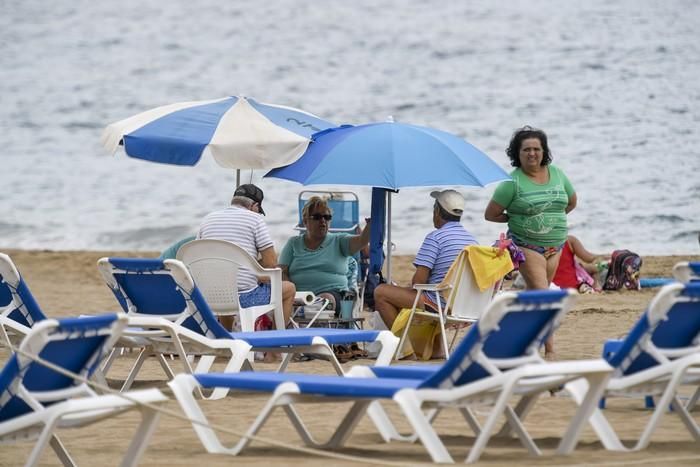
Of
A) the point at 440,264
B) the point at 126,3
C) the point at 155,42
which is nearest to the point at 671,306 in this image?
the point at 440,264

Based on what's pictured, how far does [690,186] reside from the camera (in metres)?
23.4

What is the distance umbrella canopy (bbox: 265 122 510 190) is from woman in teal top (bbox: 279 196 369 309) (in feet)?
1.11

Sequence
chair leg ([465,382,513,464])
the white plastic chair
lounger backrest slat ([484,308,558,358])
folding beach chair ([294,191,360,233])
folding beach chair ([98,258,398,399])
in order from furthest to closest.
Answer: folding beach chair ([294,191,360,233]), the white plastic chair, folding beach chair ([98,258,398,399]), lounger backrest slat ([484,308,558,358]), chair leg ([465,382,513,464])

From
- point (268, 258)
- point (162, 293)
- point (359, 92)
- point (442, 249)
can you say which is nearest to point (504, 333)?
point (162, 293)

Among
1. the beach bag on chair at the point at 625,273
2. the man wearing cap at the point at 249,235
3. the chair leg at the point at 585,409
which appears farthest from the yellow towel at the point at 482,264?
the beach bag on chair at the point at 625,273

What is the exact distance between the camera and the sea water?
22547 mm

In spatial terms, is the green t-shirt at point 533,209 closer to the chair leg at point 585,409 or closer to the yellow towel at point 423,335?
the yellow towel at point 423,335

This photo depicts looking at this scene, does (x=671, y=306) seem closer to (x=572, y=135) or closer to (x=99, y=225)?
(x=99, y=225)

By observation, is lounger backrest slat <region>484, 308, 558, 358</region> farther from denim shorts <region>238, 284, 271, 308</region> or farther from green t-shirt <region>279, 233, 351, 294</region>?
green t-shirt <region>279, 233, 351, 294</region>

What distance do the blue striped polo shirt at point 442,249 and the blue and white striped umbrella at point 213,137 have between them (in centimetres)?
106

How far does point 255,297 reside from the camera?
7.83m

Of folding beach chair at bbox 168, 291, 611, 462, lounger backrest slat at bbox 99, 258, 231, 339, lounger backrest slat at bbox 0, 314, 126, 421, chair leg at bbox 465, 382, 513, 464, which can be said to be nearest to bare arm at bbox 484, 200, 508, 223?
lounger backrest slat at bbox 99, 258, 231, 339

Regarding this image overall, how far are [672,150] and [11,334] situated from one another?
20.0m

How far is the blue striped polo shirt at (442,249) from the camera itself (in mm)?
7934
